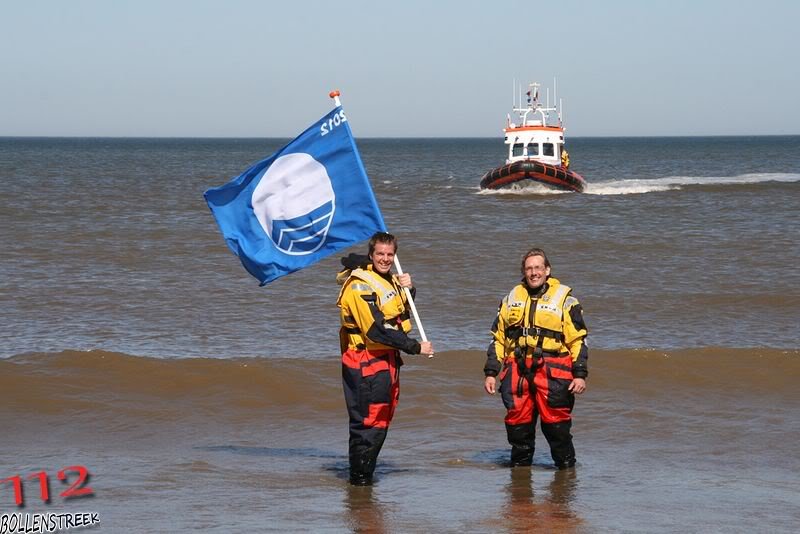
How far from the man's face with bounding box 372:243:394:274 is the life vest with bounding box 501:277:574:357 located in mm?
679

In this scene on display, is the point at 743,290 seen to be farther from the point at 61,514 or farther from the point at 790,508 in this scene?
the point at 61,514

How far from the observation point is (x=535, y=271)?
5.88 meters

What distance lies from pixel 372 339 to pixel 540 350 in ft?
3.00

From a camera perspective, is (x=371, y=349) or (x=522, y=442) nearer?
(x=371, y=349)

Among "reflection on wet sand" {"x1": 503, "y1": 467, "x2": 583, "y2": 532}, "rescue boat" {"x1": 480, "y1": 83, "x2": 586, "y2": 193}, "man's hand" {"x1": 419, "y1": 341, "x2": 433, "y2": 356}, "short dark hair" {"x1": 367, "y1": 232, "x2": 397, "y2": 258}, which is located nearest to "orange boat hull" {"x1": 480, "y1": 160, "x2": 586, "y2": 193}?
"rescue boat" {"x1": 480, "y1": 83, "x2": 586, "y2": 193}

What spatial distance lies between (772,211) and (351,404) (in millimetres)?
24735

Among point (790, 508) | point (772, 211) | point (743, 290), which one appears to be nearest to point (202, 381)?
point (790, 508)

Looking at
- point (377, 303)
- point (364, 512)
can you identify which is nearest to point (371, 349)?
point (377, 303)

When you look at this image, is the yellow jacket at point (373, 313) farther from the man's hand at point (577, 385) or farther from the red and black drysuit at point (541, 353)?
the man's hand at point (577, 385)

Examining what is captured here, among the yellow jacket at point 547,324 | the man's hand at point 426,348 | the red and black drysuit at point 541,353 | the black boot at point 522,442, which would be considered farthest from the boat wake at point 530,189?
the man's hand at point 426,348

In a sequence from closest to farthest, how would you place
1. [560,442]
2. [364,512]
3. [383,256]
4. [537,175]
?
[364,512], [383,256], [560,442], [537,175]

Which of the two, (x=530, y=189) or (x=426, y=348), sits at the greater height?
(x=530, y=189)

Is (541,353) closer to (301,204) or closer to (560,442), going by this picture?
(560,442)

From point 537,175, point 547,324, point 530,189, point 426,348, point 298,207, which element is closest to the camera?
point 426,348
